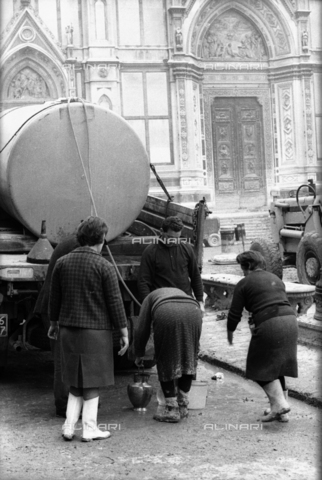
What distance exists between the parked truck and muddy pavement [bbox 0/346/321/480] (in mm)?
5626

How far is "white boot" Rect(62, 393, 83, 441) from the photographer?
15.5ft

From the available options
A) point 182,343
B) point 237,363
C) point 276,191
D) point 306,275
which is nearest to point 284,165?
point 276,191

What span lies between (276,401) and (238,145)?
20.0 m

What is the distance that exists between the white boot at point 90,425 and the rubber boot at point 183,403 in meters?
0.70

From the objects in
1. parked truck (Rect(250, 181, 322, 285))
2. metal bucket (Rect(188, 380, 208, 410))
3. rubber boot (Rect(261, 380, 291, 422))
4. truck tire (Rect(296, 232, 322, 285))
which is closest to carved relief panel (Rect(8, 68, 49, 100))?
parked truck (Rect(250, 181, 322, 285))

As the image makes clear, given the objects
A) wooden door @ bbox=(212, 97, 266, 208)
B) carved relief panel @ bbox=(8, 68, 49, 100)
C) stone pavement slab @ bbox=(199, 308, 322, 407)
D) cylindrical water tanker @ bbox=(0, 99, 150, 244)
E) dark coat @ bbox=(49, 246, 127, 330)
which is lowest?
stone pavement slab @ bbox=(199, 308, 322, 407)

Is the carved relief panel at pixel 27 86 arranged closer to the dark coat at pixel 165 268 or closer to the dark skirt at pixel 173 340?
the dark coat at pixel 165 268

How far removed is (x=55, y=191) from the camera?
6.24 metres

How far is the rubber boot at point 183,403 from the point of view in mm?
5281

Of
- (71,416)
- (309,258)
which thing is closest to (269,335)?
(71,416)

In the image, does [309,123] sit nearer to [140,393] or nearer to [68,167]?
[68,167]

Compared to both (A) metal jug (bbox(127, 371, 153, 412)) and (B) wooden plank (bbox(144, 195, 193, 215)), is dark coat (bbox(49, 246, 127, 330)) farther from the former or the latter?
(B) wooden plank (bbox(144, 195, 193, 215))

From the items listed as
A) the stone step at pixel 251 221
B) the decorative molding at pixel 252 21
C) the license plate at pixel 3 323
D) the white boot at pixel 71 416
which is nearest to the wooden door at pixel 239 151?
the stone step at pixel 251 221

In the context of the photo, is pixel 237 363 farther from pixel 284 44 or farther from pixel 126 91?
pixel 284 44
